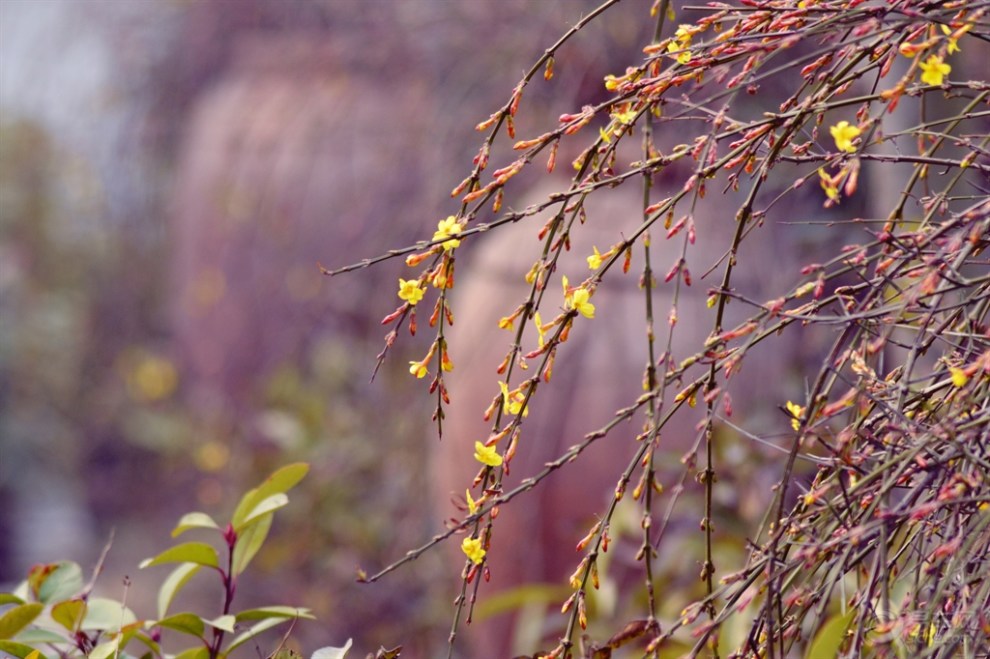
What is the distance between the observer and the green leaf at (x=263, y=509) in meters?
0.85

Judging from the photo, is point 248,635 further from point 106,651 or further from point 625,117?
point 625,117

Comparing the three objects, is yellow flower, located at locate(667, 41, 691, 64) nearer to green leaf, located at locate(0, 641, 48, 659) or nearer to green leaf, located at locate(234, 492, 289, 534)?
green leaf, located at locate(234, 492, 289, 534)

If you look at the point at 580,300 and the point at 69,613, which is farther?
the point at 69,613

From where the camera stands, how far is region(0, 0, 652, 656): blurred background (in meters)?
2.59

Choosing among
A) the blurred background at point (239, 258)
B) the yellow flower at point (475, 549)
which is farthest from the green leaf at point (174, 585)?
the blurred background at point (239, 258)

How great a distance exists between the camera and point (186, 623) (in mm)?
859

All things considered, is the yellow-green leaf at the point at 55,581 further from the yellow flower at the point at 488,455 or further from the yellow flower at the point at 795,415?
the yellow flower at the point at 795,415

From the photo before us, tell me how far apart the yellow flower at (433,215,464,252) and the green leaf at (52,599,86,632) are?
0.39 meters

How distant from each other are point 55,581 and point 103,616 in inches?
2.0

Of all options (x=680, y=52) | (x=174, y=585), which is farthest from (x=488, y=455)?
(x=174, y=585)

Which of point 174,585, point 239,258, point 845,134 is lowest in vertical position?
point 239,258

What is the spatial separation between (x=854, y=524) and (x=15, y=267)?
4350 millimetres

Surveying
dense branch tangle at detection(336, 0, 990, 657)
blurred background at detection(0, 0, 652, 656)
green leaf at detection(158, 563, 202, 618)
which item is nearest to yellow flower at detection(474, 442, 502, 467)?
dense branch tangle at detection(336, 0, 990, 657)

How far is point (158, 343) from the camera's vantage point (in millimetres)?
4574
